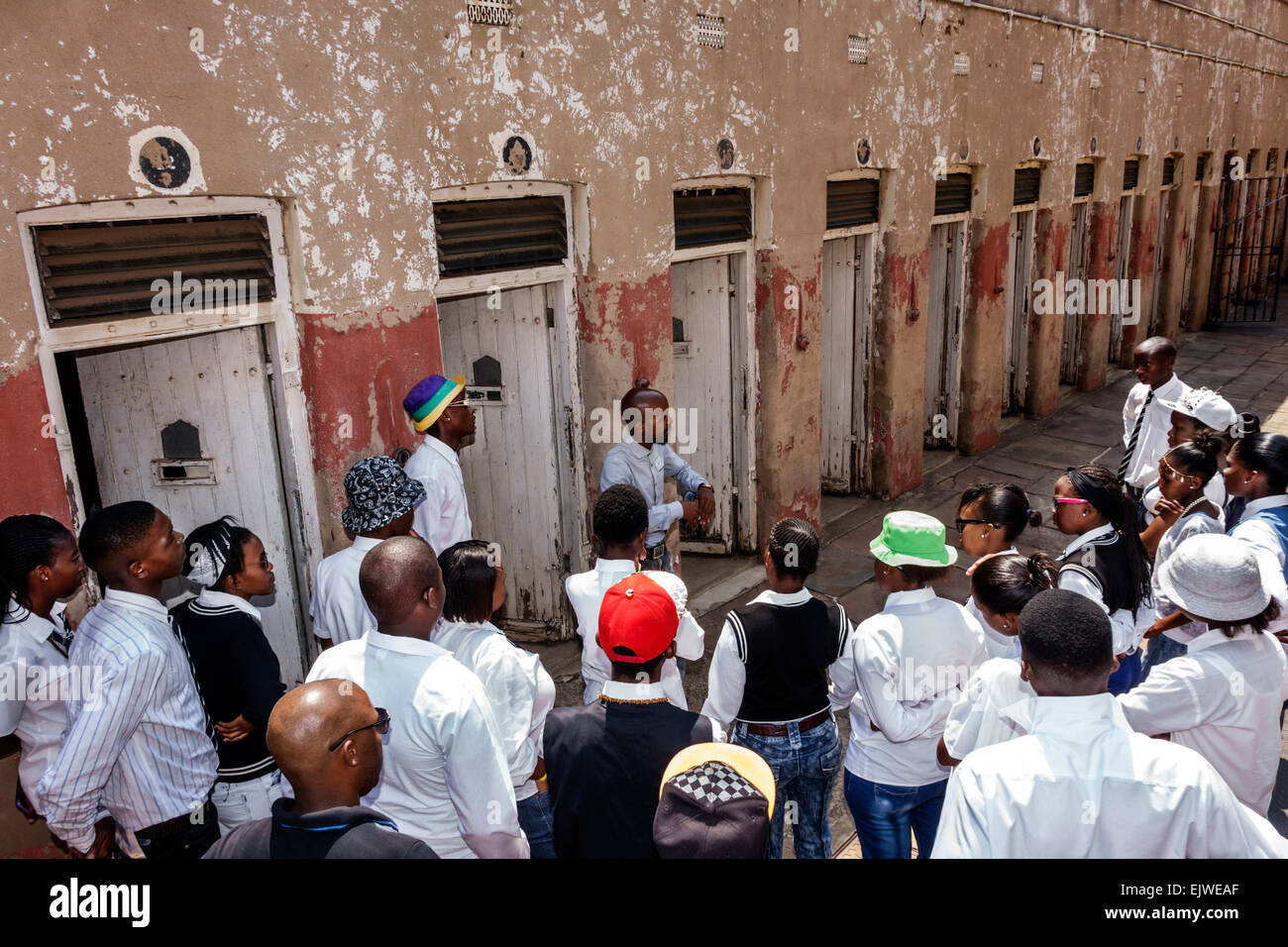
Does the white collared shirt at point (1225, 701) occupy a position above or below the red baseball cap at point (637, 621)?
below

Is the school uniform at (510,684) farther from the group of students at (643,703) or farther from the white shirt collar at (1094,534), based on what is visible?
the white shirt collar at (1094,534)

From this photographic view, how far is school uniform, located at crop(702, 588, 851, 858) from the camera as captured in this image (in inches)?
123

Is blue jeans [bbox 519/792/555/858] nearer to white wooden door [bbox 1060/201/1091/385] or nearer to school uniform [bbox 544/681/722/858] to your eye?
school uniform [bbox 544/681/722/858]

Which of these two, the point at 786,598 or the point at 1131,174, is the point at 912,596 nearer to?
the point at 786,598

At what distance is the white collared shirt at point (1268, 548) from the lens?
3373mm

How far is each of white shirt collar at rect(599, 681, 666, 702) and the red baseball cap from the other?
66 mm

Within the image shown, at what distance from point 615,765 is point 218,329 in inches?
107

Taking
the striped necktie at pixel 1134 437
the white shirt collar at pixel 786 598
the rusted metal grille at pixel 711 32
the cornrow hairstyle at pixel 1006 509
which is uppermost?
the rusted metal grille at pixel 711 32

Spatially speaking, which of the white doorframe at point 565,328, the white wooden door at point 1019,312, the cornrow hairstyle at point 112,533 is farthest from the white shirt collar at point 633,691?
the white wooden door at point 1019,312

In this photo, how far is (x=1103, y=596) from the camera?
3535 millimetres

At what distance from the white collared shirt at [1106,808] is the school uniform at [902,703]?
0.91m

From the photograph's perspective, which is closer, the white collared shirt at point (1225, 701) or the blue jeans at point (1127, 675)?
the white collared shirt at point (1225, 701)

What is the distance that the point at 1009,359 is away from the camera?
11.8 metres

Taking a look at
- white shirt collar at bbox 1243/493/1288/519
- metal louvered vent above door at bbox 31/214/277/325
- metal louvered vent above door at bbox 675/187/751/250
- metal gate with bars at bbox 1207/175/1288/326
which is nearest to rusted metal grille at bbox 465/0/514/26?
metal louvered vent above door at bbox 31/214/277/325
